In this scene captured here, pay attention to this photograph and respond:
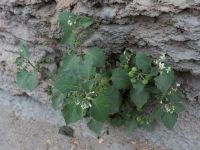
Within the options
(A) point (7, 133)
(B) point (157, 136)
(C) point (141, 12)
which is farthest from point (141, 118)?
(A) point (7, 133)

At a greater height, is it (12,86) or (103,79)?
(103,79)

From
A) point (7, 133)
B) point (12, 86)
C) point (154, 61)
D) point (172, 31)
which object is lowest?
point (7, 133)

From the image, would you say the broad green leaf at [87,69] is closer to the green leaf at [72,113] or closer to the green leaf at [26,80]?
the green leaf at [72,113]

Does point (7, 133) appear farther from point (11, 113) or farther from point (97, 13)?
point (97, 13)

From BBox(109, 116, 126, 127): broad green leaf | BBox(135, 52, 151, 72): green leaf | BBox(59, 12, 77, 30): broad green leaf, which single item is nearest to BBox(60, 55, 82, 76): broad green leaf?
BBox(59, 12, 77, 30): broad green leaf

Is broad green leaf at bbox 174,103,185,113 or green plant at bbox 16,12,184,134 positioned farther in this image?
broad green leaf at bbox 174,103,185,113

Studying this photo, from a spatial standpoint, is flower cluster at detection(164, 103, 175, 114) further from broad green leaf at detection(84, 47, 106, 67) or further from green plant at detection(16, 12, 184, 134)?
broad green leaf at detection(84, 47, 106, 67)
